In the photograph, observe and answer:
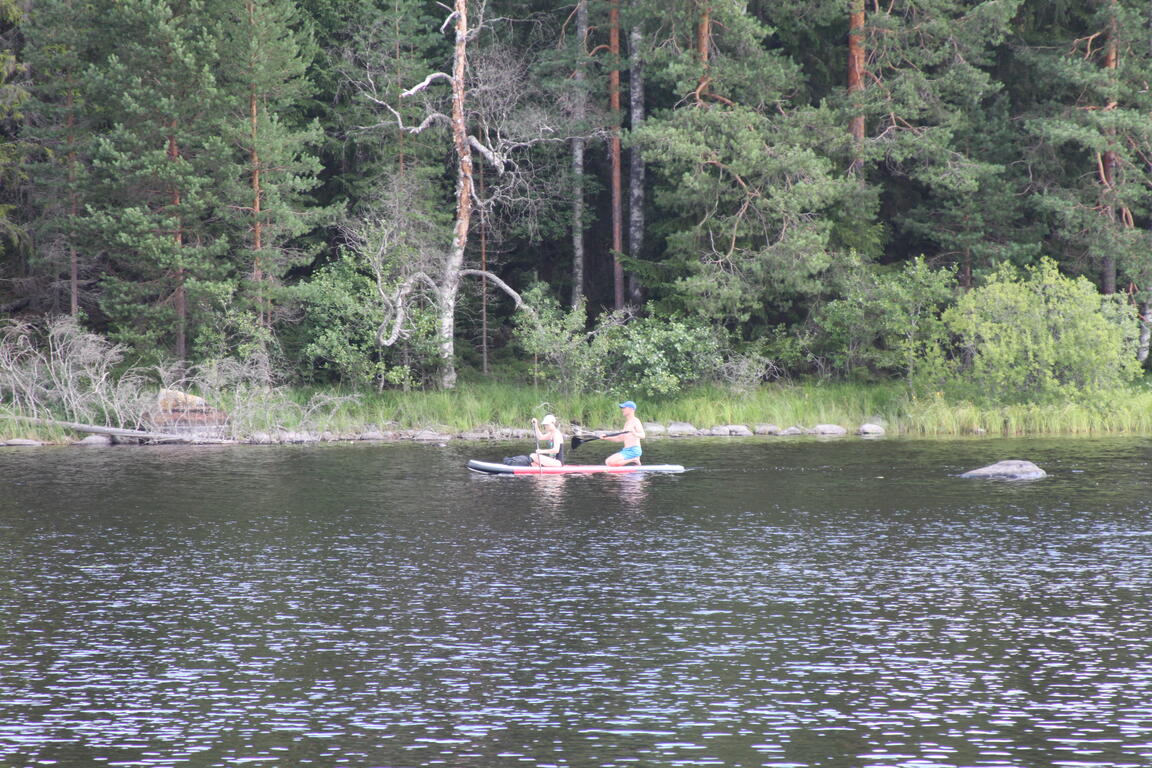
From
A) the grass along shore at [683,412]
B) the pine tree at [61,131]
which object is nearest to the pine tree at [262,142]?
the grass along shore at [683,412]

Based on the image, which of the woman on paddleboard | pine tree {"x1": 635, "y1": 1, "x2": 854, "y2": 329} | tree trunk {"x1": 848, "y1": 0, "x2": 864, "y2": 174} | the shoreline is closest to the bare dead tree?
the shoreline

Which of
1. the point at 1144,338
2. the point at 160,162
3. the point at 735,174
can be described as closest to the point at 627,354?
the point at 735,174

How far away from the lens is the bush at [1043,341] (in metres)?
39.1

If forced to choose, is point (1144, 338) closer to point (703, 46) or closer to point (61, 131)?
point (703, 46)

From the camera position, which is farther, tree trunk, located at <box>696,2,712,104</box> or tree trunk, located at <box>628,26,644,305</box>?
tree trunk, located at <box>628,26,644,305</box>

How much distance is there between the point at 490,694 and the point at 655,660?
2.12 meters

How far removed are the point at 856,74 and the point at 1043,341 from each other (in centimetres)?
1159

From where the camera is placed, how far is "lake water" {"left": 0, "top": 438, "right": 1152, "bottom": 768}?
39.2ft

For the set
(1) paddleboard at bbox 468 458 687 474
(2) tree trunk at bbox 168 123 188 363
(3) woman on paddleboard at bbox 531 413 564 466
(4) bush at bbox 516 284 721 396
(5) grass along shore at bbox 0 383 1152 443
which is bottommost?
(1) paddleboard at bbox 468 458 687 474

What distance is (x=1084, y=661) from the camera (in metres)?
14.3

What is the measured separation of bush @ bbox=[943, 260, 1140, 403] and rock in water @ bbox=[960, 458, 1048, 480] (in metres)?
10.0

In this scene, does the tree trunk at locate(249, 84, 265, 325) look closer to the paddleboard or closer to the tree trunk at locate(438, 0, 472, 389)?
the tree trunk at locate(438, 0, 472, 389)

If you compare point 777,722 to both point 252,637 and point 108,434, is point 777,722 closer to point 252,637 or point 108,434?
point 252,637

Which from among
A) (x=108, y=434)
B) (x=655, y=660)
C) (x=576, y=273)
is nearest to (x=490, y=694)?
(x=655, y=660)
